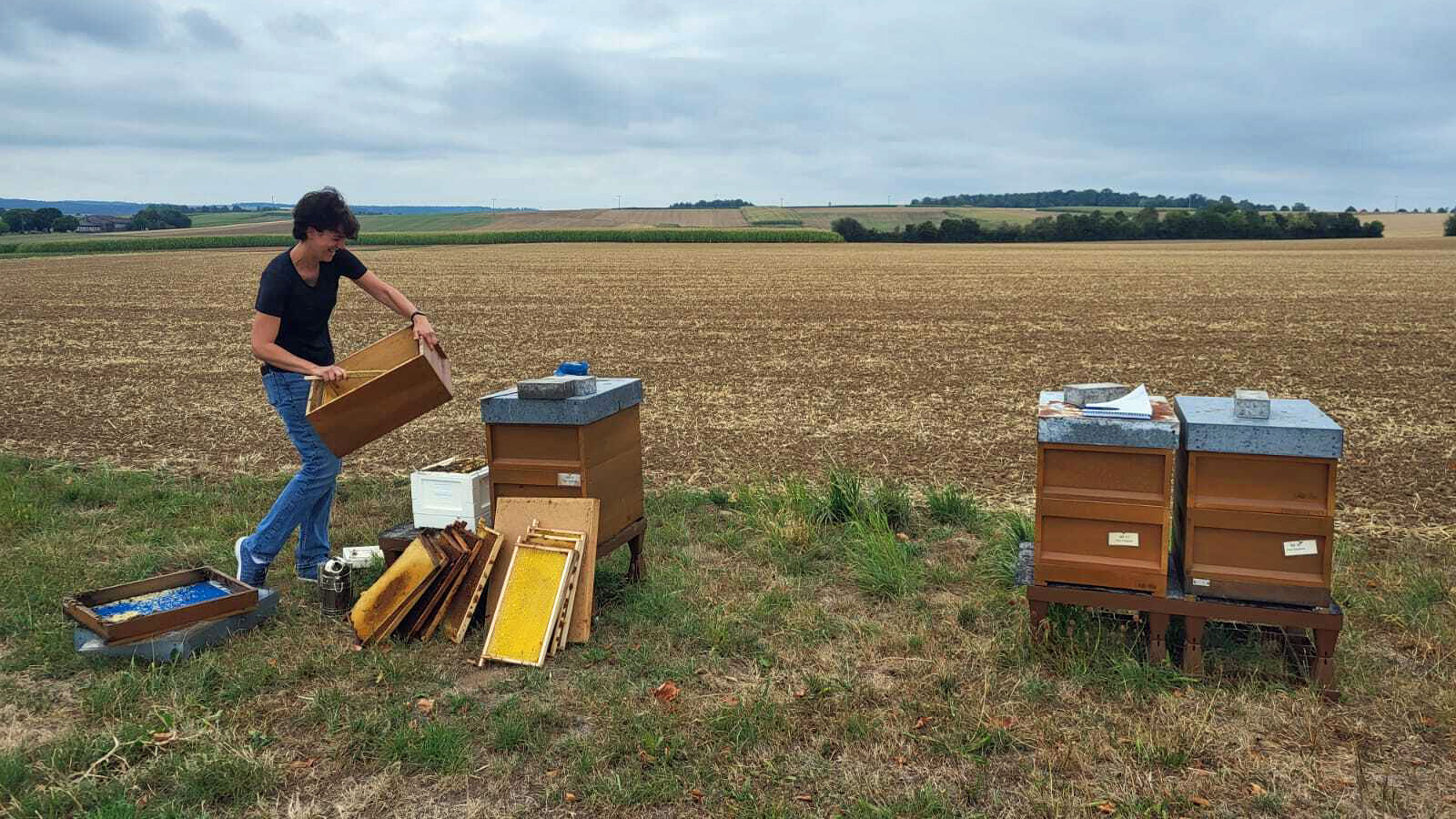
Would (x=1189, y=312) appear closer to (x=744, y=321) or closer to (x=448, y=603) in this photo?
(x=744, y=321)

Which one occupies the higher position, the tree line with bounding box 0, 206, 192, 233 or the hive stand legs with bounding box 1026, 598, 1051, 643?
the tree line with bounding box 0, 206, 192, 233

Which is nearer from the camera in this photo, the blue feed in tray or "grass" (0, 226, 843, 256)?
the blue feed in tray

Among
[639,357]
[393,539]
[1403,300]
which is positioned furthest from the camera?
[1403,300]

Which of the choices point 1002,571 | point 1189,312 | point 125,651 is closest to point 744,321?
point 1189,312

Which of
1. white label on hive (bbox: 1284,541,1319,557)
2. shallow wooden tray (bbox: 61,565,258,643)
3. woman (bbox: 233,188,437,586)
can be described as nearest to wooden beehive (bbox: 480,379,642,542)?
woman (bbox: 233,188,437,586)

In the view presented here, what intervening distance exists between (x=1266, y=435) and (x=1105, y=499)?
0.83 meters

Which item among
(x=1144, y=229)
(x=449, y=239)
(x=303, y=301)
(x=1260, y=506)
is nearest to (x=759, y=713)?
(x=1260, y=506)

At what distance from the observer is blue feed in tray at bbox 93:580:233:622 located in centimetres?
595

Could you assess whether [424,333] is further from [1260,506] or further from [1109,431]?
[1260,506]

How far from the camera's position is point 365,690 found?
17.5 ft

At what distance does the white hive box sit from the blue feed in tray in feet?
4.39

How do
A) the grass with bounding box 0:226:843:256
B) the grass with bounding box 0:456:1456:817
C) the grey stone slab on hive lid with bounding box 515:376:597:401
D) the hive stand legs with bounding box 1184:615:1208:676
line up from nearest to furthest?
1. the grass with bounding box 0:456:1456:817
2. the hive stand legs with bounding box 1184:615:1208:676
3. the grey stone slab on hive lid with bounding box 515:376:597:401
4. the grass with bounding box 0:226:843:256

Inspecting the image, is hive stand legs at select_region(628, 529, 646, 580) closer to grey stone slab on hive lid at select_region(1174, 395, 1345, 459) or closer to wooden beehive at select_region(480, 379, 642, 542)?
wooden beehive at select_region(480, 379, 642, 542)

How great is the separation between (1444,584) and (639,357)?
15.2 m
